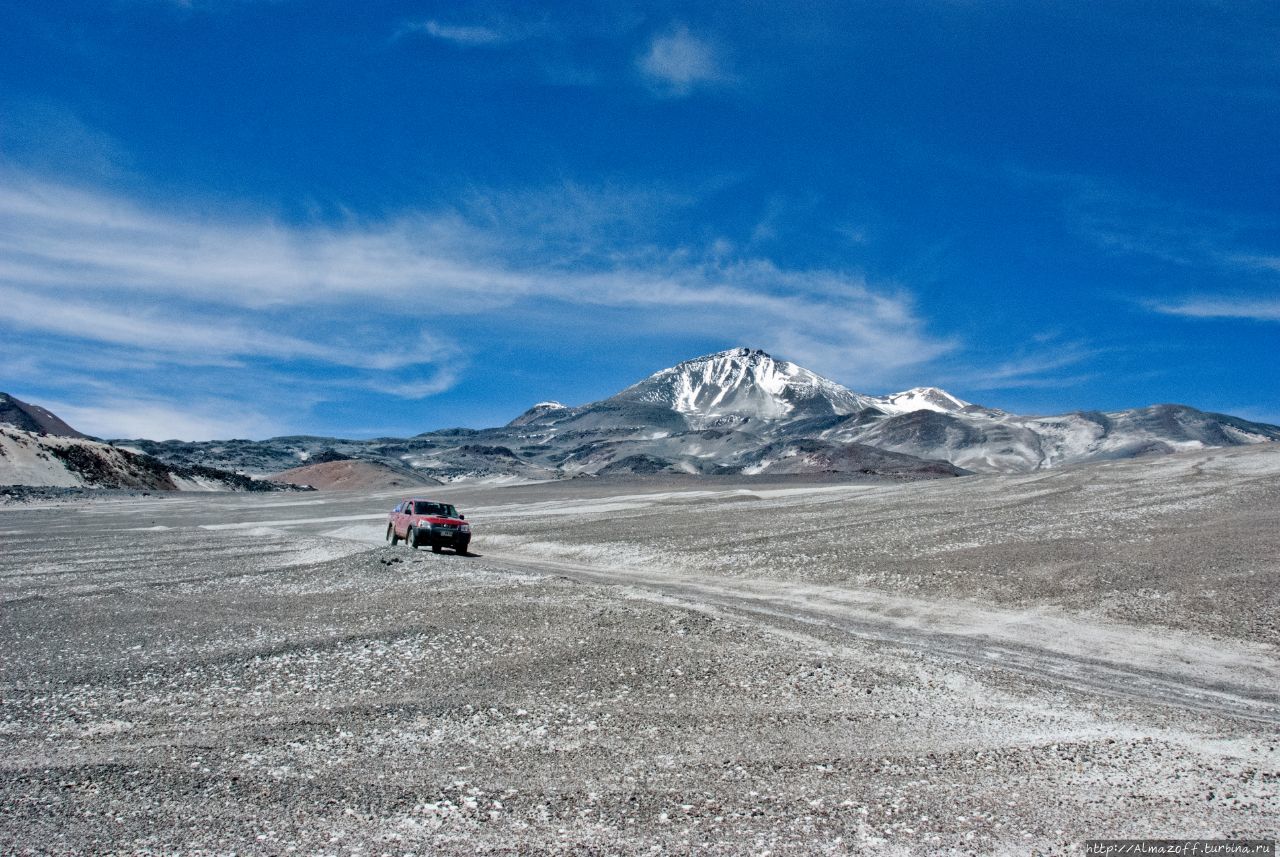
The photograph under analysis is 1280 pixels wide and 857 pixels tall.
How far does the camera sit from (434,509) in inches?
1181

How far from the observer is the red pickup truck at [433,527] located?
2889cm

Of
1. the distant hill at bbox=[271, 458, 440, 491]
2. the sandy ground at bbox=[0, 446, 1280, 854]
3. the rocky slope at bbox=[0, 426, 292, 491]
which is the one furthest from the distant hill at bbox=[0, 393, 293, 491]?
the sandy ground at bbox=[0, 446, 1280, 854]

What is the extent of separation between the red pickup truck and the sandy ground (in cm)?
527

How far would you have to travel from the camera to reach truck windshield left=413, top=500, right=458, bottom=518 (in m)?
29.8

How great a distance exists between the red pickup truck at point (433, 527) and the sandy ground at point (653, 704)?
527 cm

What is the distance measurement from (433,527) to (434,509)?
1.27 m

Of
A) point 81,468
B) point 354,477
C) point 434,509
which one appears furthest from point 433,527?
point 354,477

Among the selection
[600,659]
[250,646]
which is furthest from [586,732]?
[250,646]

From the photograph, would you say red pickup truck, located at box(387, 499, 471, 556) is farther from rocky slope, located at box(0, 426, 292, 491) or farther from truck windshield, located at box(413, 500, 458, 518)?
rocky slope, located at box(0, 426, 292, 491)

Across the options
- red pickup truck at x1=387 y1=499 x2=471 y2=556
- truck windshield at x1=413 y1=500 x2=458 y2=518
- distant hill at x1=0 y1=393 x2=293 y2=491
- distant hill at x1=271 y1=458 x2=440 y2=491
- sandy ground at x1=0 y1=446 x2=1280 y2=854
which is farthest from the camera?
distant hill at x1=271 y1=458 x2=440 y2=491

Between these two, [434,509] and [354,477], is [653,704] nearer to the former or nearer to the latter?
[434,509]

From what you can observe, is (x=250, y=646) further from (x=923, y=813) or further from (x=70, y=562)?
(x=70, y=562)

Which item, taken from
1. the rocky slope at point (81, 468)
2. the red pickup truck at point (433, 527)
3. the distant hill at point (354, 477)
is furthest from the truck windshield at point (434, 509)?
the distant hill at point (354, 477)

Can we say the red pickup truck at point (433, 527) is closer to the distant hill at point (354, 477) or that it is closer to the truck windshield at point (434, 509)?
the truck windshield at point (434, 509)
